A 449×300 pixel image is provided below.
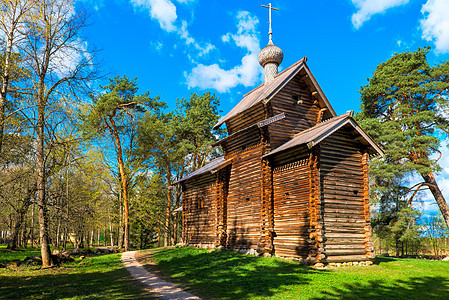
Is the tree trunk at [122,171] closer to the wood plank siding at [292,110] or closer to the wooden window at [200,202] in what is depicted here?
the wooden window at [200,202]

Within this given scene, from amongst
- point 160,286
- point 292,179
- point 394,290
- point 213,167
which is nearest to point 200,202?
point 213,167

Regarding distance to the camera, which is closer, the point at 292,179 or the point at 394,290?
the point at 394,290

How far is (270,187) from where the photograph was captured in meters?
17.8

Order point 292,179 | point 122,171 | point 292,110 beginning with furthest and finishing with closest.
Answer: point 122,171 → point 292,110 → point 292,179

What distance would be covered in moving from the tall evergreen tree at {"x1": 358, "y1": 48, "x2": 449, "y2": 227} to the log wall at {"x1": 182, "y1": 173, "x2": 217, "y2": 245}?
633 inches

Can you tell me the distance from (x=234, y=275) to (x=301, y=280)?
301cm

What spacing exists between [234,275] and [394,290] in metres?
6.24

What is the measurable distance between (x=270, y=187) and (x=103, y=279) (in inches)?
398

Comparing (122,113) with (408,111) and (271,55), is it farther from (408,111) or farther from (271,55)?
(408,111)

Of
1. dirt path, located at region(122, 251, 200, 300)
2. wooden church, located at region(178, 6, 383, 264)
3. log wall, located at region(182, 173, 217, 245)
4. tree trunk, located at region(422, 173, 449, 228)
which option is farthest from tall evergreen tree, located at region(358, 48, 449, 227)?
dirt path, located at region(122, 251, 200, 300)

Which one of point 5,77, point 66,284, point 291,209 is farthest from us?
point 291,209

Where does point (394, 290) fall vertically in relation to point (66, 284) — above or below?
below

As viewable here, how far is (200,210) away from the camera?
2553cm

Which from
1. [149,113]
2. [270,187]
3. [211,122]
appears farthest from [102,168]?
[270,187]
